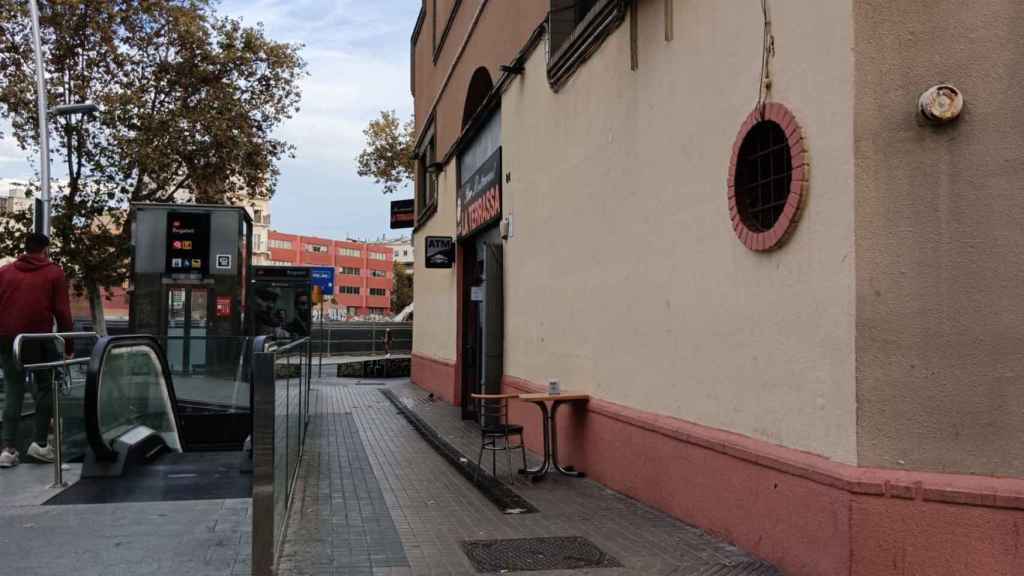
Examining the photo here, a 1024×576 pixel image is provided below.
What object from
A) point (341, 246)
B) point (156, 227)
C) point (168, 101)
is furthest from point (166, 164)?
point (341, 246)

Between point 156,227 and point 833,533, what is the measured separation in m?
11.0

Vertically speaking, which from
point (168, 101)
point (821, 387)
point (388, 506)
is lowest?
point (388, 506)

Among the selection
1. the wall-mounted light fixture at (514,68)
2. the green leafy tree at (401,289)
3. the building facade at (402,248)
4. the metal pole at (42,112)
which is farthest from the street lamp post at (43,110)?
the building facade at (402,248)

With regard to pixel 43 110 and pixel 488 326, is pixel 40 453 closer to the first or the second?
pixel 488 326

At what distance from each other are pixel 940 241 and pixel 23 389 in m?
7.47

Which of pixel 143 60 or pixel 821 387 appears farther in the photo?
pixel 143 60

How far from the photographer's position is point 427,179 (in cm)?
2241

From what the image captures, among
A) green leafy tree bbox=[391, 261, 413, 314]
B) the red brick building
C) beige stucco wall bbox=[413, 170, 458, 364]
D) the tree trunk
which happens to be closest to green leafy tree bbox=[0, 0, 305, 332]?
the tree trunk

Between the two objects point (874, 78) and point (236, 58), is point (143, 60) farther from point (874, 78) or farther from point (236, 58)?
point (874, 78)

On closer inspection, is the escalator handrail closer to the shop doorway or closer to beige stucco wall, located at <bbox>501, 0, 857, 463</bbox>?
beige stucco wall, located at <bbox>501, 0, 857, 463</bbox>

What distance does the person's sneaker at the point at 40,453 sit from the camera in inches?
328

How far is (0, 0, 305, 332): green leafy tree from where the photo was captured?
21.6m

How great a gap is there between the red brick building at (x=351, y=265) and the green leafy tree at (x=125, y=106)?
305 feet

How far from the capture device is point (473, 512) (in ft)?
24.0
